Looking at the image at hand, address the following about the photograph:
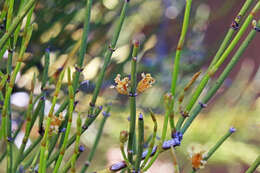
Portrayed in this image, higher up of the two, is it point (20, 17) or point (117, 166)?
point (20, 17)

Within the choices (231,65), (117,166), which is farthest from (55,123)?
(231,65)

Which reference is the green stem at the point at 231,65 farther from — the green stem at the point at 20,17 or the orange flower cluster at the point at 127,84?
the green stem at the point at 20,17

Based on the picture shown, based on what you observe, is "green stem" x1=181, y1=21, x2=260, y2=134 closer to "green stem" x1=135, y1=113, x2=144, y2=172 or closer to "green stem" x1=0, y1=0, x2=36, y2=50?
"green stem" x1=135, y1=113, x2=144, y2=172

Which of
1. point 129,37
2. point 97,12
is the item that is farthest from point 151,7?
point 97,12

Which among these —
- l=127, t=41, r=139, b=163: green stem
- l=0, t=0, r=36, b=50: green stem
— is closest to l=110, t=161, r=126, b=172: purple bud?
l=127, t=41, r=139, b=163: green stem

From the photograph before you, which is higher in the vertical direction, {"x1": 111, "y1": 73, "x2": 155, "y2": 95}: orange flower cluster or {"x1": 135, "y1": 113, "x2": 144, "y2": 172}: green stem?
{"x1": 111, "y1": 73, "x2": 155, "y2": 95}: orange flower cluster

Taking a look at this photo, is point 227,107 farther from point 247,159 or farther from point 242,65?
point 242,65

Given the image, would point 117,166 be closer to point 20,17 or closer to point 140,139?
point 140,139

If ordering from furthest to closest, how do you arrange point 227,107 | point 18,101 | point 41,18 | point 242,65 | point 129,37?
point 242,65, point 227,107, point 129,37, point 18,101, point 41,18

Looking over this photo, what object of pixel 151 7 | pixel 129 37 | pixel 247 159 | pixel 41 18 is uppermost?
pixel 151 7

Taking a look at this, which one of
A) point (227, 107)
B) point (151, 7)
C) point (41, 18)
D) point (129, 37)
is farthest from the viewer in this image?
point (227, 107)

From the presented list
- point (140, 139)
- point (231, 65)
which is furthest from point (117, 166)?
point (231, 65)
